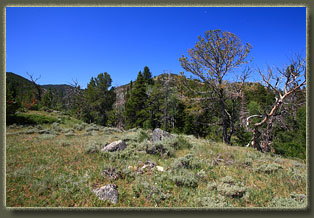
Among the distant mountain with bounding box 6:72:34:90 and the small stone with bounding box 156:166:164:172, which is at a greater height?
the distant mountain with bounding box 6:72:34:90

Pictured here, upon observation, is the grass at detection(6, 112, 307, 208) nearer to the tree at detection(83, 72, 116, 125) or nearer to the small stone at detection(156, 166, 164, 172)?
the small stone at detection(156, 166, 164, 172)

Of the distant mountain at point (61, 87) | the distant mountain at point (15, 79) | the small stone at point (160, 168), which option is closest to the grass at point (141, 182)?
the small stone at point (160, 168)

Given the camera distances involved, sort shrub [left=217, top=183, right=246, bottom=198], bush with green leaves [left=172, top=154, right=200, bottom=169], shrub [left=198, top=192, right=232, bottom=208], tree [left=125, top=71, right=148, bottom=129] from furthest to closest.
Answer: tree [left=125, top=71, right=148, bottom=129] < bush with green leaves [left=172, top=154, right=200, bottom=169] < shrub [left=217, top=183, right=246, bottom=198] < shrub [left=198, top=192, right=232, bottom=208]

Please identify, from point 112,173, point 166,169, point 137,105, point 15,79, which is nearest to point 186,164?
point 166,169

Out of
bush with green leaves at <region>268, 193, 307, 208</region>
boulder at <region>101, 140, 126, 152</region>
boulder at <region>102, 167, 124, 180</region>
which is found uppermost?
boulder at <region>101, 140, 126, 152</region>

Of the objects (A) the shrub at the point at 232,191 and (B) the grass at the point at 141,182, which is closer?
(B) the grass at the point at 141,182

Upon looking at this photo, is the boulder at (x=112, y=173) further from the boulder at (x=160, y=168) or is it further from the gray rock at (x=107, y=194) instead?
the boulder at (x=160, y=168)

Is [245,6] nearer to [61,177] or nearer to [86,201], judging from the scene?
[86,201]

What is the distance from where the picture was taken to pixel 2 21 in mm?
3162

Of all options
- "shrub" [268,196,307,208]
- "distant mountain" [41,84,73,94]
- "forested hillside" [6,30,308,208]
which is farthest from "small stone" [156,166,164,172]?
"distant mountain" [41,84,73,94]

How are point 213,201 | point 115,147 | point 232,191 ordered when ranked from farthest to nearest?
point 115,147, point 232,191, point 213,201

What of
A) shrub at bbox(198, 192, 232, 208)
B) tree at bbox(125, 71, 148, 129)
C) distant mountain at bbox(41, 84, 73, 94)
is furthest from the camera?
tree at bbox(125, 71, 148, 129)

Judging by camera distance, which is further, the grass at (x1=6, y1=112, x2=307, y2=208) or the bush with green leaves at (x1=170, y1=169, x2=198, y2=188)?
the bush with green leaves at (x1=170, y1=169, x2=198, y2=188)

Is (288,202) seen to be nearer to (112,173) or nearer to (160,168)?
(160,168)
